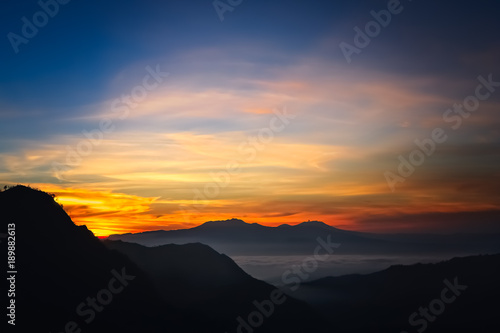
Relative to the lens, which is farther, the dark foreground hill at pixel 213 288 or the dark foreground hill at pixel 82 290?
the dark foreground hill at pixel 213 288

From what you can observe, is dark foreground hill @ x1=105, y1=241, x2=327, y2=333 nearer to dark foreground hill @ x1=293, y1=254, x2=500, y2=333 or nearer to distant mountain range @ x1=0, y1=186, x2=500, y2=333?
distant mountain range @ x1=0, y1=186, x2=500, y2=333

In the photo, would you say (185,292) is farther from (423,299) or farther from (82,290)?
(423,299)

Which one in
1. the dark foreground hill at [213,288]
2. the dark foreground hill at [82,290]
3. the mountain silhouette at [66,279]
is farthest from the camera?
the dark foreground hill at [213,288]

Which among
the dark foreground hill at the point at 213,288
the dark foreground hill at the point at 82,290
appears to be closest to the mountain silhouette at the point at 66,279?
the dark foreground hill at the point at 82,290

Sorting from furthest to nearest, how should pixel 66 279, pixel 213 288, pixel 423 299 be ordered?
pixel 423 299 < pixel 213 288 < pixel 66 279

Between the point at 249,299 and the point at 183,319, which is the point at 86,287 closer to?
the point at 183,319

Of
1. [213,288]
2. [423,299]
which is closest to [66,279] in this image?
[213,288]

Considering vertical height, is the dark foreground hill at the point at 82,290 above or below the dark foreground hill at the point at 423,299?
above

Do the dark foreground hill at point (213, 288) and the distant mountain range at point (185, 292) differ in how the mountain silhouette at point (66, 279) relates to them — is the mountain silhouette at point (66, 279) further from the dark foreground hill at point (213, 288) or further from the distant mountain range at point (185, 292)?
the dark foreground hill at point (213, 288)
